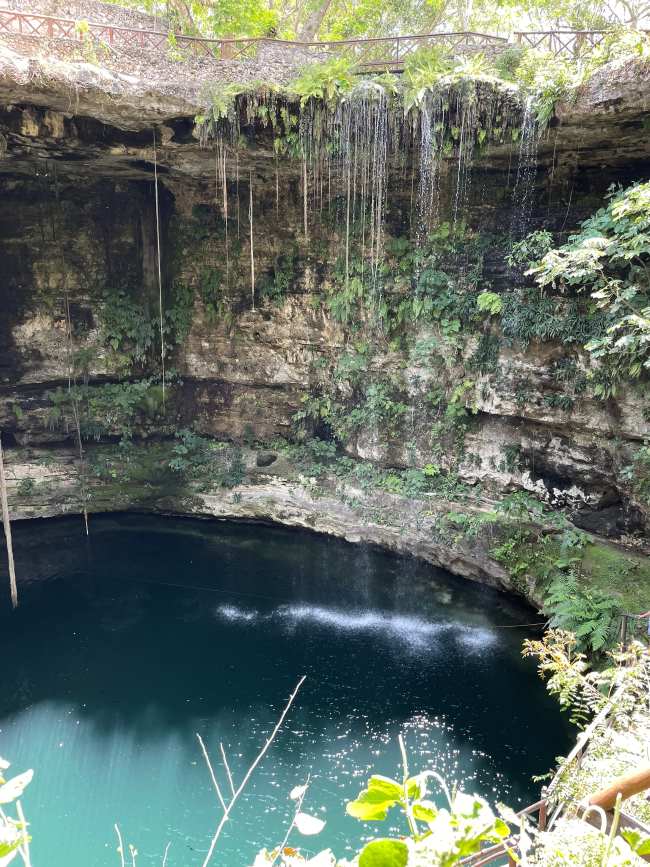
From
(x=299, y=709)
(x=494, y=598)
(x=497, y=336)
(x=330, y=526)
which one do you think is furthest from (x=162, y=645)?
(x=497, y=336)

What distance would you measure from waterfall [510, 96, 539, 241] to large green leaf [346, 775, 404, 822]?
8.96 meters

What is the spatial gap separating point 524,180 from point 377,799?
9730mm

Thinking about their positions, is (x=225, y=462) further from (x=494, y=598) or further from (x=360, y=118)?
(x=360, y=118)

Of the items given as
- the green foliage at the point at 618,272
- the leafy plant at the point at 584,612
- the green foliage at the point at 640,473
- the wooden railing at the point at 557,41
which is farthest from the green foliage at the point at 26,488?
the wooden railing at the point at 557,41

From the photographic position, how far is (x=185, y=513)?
11930 mm

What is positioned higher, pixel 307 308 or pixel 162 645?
pixel 307 308

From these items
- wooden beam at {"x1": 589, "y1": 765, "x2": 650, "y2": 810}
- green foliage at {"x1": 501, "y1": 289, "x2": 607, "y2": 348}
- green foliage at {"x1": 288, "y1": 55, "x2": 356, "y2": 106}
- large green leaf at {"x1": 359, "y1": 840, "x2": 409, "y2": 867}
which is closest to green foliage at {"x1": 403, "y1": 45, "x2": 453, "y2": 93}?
green foliage at {"x1": 288, "y1": 55, "x2": 356, "y2": 106}

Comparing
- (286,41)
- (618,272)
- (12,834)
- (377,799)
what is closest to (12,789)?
(12,834)

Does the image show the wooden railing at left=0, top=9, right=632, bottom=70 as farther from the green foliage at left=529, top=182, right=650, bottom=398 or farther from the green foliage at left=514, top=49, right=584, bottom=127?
the green foliage at left=529, top=182, right=650, bottom=398

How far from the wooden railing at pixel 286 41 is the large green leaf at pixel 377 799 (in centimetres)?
920

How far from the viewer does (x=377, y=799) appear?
116cm

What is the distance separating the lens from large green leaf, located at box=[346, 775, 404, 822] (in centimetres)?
114

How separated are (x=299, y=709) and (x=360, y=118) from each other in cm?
840

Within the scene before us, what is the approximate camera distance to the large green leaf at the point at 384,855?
1.05 metres
